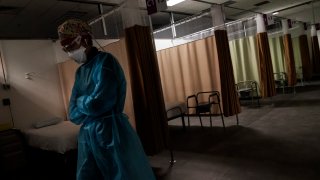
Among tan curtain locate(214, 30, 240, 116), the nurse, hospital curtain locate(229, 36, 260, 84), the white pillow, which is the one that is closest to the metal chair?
tan curtain locate(214, 30, 240, 116)

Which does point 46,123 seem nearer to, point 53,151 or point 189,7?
point 53,151

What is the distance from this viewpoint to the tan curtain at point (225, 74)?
4426 millimetres

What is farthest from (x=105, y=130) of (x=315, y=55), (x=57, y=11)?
(x=315, y=55)

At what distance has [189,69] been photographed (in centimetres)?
567

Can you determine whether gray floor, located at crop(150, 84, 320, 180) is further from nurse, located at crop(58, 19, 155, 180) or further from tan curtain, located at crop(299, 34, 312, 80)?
tan curtain, located at crop(299, 34, 312, 80)

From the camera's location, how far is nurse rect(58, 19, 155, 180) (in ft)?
5.26

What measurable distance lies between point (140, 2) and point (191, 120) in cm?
318

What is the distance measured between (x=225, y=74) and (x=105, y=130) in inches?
125

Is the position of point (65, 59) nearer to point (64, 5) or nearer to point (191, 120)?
point (64, 5)

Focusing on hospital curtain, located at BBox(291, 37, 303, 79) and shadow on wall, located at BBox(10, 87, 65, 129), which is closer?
shadow on wall, located at BBox(10, 87, 65, 129)

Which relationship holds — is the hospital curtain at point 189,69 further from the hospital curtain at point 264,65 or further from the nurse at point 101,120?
the nurse at point 101,120

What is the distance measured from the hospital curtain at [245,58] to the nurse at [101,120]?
18.0 feet

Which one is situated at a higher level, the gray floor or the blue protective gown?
the blue protective gown

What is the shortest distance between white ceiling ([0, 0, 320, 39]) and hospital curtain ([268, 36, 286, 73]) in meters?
1.07
